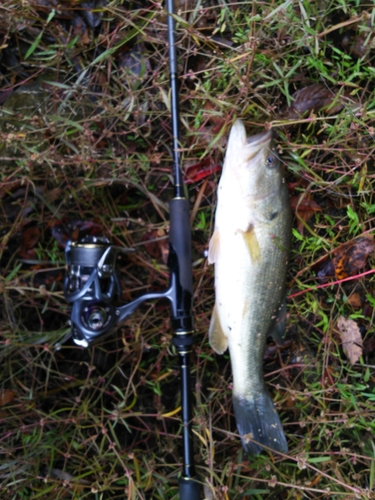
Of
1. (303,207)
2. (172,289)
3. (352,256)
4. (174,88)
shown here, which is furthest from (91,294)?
(352,256)

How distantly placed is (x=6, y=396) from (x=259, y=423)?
1.10 meters

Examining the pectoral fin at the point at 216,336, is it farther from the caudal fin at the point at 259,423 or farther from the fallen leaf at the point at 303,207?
the fallen leaf at the point at 303,207

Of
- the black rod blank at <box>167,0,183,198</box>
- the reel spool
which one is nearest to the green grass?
the black rod blank at <box>167,0,183,198</box>

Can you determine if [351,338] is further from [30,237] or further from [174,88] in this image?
[30,237]

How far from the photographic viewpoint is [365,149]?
1865mm

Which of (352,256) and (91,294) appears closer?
(91,294)

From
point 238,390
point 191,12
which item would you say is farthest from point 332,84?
point 238,390

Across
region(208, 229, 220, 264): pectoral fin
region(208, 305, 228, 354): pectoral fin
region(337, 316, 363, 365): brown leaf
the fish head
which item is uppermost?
the fish head

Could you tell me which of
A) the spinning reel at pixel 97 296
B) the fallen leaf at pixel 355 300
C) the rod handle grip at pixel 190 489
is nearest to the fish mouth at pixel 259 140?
the spinning reel at pixel 97 296

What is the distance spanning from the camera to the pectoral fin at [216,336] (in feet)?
5.95

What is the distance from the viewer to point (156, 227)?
2.01 meters

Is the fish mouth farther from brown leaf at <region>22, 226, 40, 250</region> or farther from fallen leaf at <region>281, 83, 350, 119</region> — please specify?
brown leaf at <region>22, 226, 40, 250</region>

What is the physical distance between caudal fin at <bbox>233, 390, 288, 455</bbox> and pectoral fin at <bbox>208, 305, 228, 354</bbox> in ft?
0.66

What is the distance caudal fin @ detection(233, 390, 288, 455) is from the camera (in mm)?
1790
